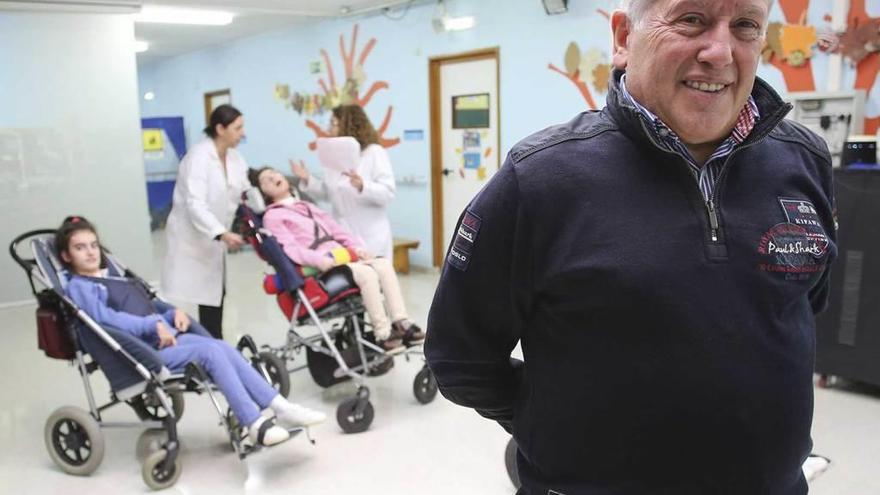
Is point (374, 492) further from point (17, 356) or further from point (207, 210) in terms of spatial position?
point (17, 356)

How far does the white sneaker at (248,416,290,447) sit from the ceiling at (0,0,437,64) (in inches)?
185

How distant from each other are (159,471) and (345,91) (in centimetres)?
556

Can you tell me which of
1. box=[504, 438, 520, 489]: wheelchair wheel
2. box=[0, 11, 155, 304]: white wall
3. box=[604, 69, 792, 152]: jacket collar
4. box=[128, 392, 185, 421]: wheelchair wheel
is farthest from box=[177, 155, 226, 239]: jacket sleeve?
box=[604, 69, 792, 152]: jacket collar

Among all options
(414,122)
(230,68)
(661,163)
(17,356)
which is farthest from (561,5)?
(230,68)

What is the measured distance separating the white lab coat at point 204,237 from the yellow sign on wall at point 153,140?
6.84m

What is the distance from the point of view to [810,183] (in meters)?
1.15

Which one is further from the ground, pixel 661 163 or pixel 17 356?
pixel 661 163

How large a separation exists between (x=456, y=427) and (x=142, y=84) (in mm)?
11098

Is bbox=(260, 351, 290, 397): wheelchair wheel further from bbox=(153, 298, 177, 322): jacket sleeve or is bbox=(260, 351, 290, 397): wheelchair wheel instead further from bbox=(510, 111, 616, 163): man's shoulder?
bbox=(510, 111, 616, 163): man's shoulder

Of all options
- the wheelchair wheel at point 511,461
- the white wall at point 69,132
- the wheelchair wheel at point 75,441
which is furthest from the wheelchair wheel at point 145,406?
the white wall at point 69,132

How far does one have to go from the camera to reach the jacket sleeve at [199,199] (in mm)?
3938

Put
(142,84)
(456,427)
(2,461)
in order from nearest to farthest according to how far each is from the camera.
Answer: (2,461)
(456,427)
(142,84)

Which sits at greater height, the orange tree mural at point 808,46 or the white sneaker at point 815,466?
the orange tree mural at point 808,46

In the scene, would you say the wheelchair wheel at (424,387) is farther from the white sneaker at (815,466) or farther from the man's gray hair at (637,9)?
the man's gray hair at (637,9)
